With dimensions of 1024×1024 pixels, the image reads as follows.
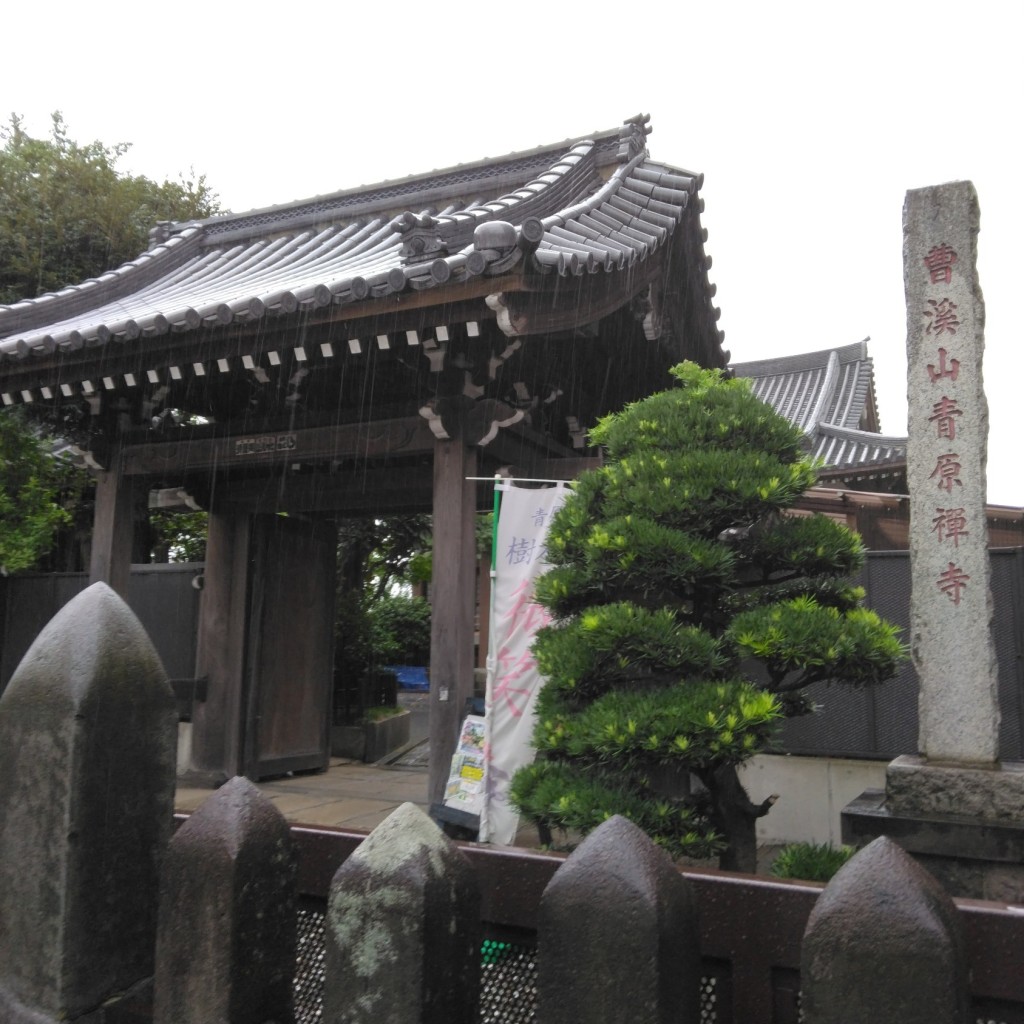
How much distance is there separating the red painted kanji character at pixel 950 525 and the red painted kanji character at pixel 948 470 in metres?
0.10

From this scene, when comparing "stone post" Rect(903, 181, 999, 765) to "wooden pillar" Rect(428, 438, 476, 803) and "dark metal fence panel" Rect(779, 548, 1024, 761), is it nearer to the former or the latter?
"dark metal fence panel" Rect(779, 548, 1024, 761)

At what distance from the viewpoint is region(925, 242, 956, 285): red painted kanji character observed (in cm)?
406

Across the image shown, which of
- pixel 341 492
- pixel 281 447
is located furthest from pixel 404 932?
pixel 341 492

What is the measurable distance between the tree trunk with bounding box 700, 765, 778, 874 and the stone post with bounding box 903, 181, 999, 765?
0.89m

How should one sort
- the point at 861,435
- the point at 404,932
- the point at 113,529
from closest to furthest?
1. the point at 404,932
2. the point at 113,529
3. the point at 861,435

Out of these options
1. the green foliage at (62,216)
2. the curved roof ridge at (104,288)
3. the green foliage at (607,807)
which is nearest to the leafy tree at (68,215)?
the green foliage at (62,216)

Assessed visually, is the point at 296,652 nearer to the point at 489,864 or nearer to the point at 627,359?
the point at 627,359

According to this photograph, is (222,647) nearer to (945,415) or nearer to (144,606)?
(144,606)

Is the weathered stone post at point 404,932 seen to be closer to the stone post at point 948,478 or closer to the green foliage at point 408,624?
the stone post at point 948,478

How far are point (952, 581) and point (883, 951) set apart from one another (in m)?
3.13

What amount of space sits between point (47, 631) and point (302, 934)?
0.83m

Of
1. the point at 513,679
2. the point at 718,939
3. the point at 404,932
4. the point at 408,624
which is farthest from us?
the point at 408,624

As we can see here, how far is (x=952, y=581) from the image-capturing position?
3.88 meters

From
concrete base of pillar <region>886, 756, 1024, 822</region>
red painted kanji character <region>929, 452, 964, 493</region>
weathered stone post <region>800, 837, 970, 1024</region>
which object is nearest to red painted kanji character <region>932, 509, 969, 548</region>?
red painted kanji character <region>929, 452, 964, 493</region>
